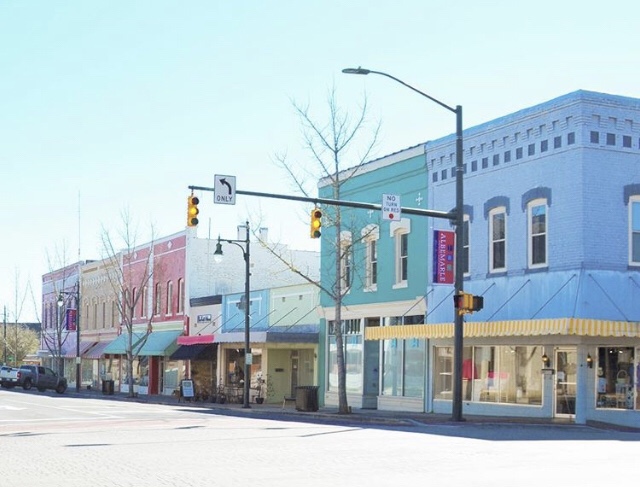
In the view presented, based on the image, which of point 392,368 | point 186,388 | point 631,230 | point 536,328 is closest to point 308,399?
point 392,368

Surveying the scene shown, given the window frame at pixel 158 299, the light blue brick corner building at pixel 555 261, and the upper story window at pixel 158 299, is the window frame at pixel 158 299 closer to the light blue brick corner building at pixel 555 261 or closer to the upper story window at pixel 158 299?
the upper story window at pixel 158 299

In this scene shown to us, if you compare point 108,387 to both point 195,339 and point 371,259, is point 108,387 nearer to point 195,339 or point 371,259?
point 195,339

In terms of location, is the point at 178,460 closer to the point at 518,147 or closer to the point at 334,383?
the point at 518,147

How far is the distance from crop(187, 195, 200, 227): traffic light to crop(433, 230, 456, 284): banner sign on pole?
29.3ft

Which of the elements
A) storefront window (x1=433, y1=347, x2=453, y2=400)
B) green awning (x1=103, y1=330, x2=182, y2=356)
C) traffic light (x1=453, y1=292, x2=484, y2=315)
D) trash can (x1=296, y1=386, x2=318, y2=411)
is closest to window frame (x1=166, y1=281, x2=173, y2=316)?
green awning (x1=103, y1=330, x2=182, y2=356)

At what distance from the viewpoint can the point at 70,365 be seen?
76.8 m

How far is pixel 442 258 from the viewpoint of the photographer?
29938 mm

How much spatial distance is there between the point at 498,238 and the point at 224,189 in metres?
9.53

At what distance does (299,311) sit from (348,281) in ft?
23.3

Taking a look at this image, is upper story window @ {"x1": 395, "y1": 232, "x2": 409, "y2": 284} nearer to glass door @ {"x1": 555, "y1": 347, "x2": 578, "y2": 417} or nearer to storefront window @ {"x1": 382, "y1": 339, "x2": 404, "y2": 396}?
storefront window @ {"x1": 382, "y1": 339, "x2": 404, "y2": 396}

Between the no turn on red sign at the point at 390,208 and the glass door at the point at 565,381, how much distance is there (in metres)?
6.06

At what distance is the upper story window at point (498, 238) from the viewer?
1155 inches

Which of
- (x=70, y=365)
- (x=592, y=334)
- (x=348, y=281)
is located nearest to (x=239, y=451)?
(x=592, y=334)

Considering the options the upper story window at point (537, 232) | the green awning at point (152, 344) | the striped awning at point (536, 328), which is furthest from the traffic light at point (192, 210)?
the green awning at point (152, 344)
